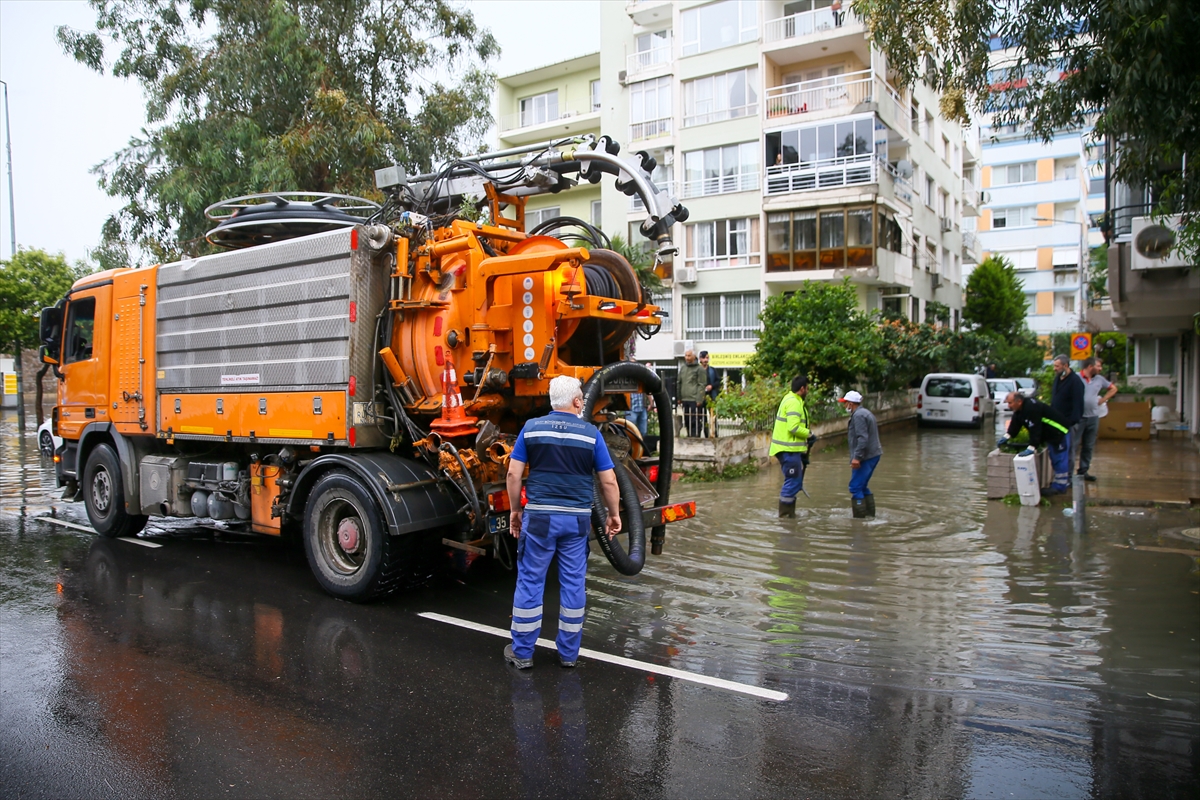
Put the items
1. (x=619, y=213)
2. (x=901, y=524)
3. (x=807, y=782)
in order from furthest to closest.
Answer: (x=619, y=213), (x=901, y=524), (x=807, y=782)

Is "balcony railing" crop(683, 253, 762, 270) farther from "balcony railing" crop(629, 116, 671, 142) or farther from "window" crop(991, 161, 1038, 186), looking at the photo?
"window" crop(991, 161, 1038, 186)

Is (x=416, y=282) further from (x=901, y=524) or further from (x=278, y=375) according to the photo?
(x=901, y=524)

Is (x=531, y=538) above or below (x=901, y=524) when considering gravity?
above

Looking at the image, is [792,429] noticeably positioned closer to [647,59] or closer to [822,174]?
[822,174]

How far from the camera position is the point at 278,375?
24.7 feet

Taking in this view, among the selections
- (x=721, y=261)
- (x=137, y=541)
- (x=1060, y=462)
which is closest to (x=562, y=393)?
(x=137, y=541)

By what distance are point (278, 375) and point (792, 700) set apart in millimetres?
5183

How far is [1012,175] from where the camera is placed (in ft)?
207

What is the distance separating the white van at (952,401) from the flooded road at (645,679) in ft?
55.1

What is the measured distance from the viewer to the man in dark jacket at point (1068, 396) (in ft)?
37.3

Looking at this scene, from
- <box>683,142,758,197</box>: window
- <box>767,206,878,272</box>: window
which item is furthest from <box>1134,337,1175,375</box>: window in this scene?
<box>683,142,758,197</box>: window

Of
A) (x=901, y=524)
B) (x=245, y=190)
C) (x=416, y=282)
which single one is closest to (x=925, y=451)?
(x=901, y=524)

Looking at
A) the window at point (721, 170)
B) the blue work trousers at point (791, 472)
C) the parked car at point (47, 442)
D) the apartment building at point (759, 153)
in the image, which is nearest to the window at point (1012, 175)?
the apartment building at point (759, 153)

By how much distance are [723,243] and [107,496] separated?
24.8 metres
